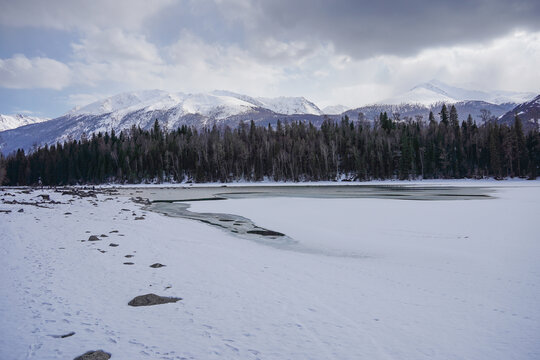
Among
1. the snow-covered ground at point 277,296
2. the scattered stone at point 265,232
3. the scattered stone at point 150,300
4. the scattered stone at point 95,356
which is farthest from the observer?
the scattered stone at point 265,232

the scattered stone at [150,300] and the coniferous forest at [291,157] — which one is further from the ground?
the coniferous forest at [291,157]

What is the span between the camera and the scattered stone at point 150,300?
681 cm

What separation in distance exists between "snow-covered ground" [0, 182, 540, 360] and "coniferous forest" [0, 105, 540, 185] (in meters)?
83.5

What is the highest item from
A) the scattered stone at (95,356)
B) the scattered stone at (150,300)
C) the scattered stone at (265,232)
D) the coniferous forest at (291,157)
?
the coniferous forest at (291,157)

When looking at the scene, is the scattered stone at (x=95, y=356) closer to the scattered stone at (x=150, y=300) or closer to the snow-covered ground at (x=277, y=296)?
the snow-covered ground at (x=277, y=296)

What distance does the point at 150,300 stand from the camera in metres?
6.94

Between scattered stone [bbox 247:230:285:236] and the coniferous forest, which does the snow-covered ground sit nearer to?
scattered stone [bbox 247:230:285:236]

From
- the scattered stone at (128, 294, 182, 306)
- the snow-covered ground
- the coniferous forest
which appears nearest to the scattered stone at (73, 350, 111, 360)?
the snow-covered ground

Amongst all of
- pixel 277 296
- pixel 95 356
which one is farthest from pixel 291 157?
pixel 95 356

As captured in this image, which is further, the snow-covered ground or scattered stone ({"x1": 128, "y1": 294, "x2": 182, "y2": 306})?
scattered stone ({"x1": 128, "y1": 294, "x2": 182, "y2": 306})

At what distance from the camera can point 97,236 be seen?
1439 cm

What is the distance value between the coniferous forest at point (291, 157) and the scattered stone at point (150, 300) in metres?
91.1

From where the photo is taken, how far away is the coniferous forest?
88.8 metres

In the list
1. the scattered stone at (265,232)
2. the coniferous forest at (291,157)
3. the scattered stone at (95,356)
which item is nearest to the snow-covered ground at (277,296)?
the scattered stone at (95,356)
